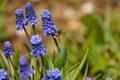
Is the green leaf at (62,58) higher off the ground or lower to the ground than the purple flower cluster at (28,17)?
lower

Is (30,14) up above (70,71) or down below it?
above

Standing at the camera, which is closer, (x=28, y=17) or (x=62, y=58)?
(x=28, y=17)

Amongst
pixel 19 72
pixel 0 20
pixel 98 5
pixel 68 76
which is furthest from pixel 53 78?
pixel 98 5

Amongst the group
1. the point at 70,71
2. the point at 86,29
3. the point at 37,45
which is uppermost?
the point at 37,45

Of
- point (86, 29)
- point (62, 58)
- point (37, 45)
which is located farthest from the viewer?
point (86, 29)


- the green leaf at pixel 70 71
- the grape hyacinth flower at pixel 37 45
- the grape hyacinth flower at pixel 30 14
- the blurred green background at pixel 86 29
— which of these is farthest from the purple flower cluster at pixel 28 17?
the blurred green background at pixel 86 29

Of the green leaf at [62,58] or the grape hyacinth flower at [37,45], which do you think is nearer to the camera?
the grape hyacinth flower at [37,45]

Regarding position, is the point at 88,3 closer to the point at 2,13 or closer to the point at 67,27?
the point at 67,27

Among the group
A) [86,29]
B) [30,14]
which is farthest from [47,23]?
[86,29]

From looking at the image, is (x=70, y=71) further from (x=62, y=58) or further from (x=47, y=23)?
(x=47, y=23)

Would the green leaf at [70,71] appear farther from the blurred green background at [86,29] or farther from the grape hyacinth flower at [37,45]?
the blurred green background at [86,29]
